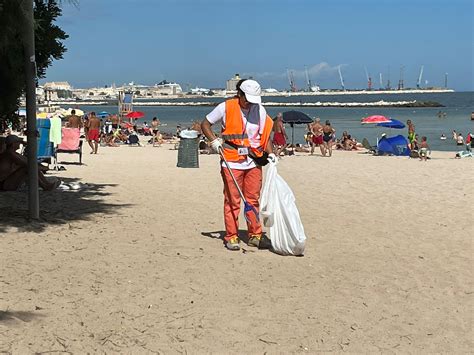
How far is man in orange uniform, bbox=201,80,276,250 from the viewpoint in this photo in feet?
19.5

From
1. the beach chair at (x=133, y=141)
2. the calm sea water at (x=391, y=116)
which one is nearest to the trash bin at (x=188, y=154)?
the beach chair at (x=133, y=141)

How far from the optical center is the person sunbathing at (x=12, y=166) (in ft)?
27.4

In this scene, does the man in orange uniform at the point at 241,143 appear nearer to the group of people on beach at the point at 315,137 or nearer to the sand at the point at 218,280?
the sand at the point at 218,280

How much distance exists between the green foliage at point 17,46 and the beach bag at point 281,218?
104 inches

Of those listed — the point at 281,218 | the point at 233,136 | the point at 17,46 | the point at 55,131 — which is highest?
the point at 17,46

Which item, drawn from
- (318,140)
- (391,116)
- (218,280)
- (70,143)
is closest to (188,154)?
(70,143)

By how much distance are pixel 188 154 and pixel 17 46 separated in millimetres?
7987

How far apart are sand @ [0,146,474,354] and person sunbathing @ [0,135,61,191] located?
54 cm

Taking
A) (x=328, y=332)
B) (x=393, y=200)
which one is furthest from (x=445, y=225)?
(x=328, y=332)

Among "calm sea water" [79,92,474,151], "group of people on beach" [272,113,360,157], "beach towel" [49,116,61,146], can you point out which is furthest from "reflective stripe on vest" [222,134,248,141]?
"calm sea water" [79,92,474,151]

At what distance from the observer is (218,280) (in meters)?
5.03

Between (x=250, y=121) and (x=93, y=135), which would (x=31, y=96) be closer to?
(x=250, y=121)

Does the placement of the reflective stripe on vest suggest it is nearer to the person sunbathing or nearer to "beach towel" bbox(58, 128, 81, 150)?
the person sunbathing

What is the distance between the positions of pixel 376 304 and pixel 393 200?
521cm
